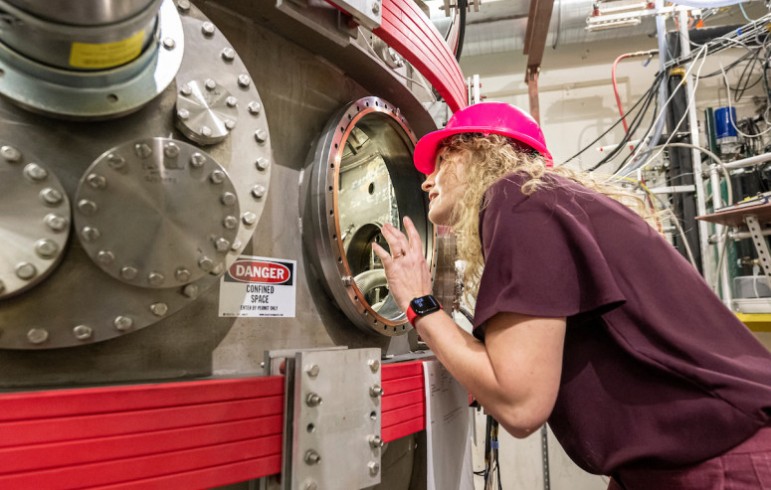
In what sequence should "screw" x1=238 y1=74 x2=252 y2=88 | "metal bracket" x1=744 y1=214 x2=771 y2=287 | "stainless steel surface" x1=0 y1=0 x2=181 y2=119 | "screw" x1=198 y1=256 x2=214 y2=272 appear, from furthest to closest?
"metal bracket" x1=744 y1=214 x2=771 y2=287
"screw" x1=238 y1=74 x2=252 y2=88
"screw" x1=198 y1=256 x2=214 y2=272
"stainless steel surface" x1=0 y1=0 x2=181 y2=119

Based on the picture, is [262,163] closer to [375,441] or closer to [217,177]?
[217,177]

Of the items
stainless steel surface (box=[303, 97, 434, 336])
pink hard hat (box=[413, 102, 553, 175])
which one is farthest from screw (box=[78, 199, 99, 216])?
pink hard hat (box=[413, 102, 553, 175])

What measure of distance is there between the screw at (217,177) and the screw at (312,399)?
35cm

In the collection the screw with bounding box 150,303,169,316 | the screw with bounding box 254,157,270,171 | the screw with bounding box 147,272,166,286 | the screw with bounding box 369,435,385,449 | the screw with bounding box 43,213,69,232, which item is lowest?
the screw with bounding box 369,435,385,449

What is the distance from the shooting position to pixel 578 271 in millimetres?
685

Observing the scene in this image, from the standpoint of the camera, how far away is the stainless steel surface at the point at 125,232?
1.93ft

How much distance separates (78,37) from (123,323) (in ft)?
1.18

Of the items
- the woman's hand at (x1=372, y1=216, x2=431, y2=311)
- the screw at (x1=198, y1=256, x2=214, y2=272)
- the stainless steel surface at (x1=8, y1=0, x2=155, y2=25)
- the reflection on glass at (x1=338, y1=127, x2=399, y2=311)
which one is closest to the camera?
the stainless steel surface at (x1=8, y1=0, x2=155, y2=25)

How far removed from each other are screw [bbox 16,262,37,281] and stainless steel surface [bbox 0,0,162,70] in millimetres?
258

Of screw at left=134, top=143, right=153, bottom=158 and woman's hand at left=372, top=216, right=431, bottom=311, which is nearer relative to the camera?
screw at left=134, top=143, right=153, bottom=158

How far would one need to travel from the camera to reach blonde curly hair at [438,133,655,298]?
2.87ft

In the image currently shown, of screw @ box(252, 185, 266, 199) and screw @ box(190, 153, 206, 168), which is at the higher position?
screw @ box(190, 153, 206, 168)

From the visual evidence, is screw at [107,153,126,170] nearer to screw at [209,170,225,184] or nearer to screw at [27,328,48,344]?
screw at [209,170,225,184]

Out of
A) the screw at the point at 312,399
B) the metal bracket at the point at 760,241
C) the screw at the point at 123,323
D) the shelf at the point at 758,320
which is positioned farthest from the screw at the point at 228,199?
the shelf at the point at 758,320
